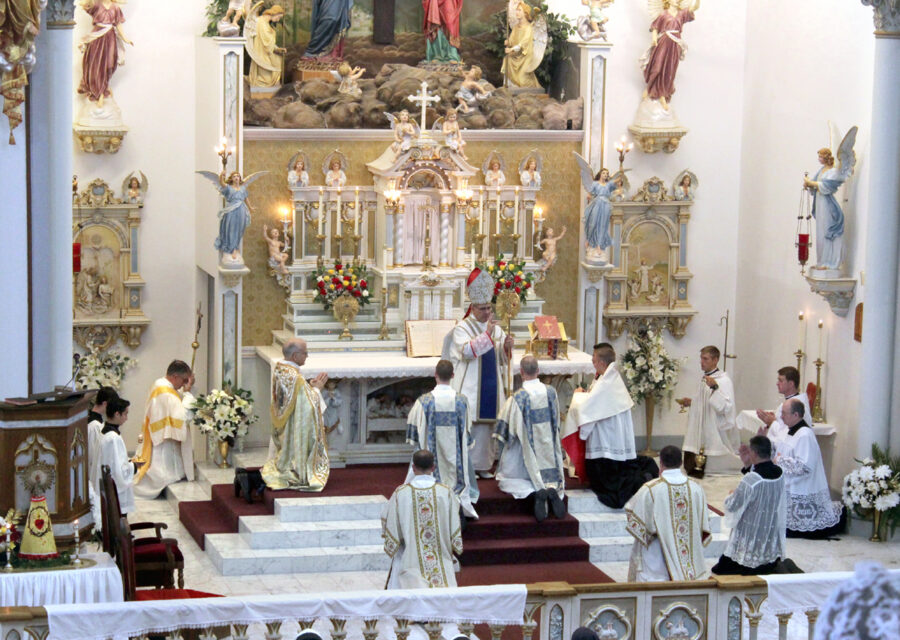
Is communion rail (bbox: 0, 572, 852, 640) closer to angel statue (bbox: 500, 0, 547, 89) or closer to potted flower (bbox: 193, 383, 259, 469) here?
potted flower (bbox: 193, 383, 259, 469)

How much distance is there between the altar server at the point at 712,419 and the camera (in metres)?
15.4

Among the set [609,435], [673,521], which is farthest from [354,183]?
[673,521]

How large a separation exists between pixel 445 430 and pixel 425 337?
262 centimetres

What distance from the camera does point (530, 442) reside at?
42.9 feet

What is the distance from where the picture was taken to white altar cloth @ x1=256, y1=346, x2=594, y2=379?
14516 millimetres

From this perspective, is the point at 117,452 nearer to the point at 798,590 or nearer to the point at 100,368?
the point at 100,368

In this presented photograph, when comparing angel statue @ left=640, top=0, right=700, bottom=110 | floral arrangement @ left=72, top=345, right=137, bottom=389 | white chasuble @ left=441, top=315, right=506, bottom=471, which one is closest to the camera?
white chasuble @ left=441, top=315, right=506, bottom=471

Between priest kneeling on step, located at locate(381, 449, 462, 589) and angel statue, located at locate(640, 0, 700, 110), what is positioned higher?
angel statue, located at locate(640, 0, 700, 110)

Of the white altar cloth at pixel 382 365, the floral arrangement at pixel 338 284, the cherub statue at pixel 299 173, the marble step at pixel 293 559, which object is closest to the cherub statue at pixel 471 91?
the cherub statue at pixel 299 173

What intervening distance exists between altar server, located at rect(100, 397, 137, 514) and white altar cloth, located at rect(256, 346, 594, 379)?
2757mm

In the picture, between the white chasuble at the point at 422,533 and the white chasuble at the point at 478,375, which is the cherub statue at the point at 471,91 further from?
the white chasuble at the point at 422,533

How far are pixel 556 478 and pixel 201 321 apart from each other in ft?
15.2

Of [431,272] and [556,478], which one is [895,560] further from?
[431,272]

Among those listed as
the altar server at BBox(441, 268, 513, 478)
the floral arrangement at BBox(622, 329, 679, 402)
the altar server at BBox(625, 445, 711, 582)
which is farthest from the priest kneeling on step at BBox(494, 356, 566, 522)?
the floral arrangement at BBox(622, 329, 679, 402)
